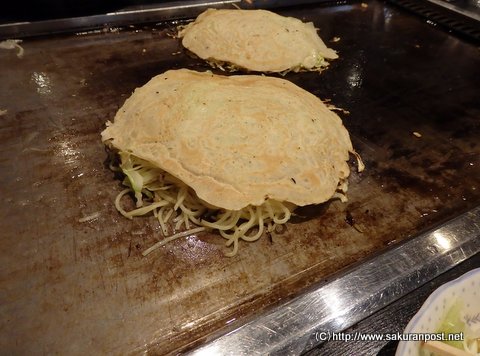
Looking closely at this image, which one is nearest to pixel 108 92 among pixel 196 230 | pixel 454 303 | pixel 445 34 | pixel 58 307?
pixel 196 230

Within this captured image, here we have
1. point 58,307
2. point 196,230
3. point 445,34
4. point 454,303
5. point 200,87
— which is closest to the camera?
point 454,303

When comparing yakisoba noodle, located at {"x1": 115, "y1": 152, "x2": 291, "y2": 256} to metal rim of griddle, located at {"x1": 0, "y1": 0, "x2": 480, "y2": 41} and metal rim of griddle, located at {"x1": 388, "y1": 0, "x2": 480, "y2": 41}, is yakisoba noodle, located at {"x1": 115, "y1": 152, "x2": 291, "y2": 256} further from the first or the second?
metal rim of griddle, located at {"x1": 388, "y1": 0, "x2": 480, "y2": 41}

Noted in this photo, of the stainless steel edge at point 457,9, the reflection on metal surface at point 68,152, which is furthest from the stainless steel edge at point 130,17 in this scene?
the reflection on metal surface at point 68,152

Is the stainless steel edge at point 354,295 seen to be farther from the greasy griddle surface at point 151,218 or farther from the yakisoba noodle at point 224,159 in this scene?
the yakisoba noodle at point 224,159

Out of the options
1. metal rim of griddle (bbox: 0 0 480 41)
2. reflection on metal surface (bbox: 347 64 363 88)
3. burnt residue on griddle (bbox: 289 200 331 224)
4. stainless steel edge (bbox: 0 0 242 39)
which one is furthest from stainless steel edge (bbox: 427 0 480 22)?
burnt residue on griddle (bbox: 289 200 331 224)

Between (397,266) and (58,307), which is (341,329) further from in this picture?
(58,307)

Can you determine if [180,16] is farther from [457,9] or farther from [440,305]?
[440,305]
